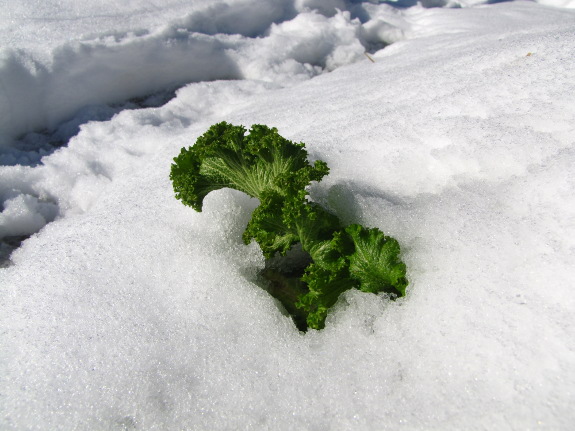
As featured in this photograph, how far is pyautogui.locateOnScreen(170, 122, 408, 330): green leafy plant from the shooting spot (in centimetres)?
137

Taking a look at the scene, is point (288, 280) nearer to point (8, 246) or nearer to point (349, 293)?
point (349, 293)

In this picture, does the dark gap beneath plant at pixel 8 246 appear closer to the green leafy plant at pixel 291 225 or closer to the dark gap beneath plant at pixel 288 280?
the green leafy plant at pixel 291 225

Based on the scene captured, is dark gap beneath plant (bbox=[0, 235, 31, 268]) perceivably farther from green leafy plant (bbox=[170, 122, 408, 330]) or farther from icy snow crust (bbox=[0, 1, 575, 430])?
green leafy plant (bbox=[170, 122, 408, 330])

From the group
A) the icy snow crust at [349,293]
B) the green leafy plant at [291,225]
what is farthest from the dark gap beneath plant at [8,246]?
the green leafy plant at [291,225]

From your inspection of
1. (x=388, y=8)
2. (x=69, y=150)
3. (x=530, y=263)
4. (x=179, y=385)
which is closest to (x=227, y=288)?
(x=179, y=385)

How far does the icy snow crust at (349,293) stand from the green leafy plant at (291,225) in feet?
0.26

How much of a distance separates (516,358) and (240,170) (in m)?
1.08

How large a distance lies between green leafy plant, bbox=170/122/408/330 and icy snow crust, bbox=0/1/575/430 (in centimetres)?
8

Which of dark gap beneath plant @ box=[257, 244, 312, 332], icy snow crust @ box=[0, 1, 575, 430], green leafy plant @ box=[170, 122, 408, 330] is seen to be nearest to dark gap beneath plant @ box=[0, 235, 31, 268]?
icy snow crust @ box=[0, 1, 575, 430]

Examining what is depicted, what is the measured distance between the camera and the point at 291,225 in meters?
1.42

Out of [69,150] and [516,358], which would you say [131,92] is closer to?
[69,150]

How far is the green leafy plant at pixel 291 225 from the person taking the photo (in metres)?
1.37

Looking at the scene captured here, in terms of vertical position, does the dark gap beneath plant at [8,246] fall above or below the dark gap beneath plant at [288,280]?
below

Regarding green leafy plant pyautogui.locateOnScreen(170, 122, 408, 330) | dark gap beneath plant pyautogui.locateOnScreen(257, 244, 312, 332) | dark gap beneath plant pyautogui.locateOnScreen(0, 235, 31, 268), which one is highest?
green leafy plant pyautogui.locateOnScreen(170, 122, 408, 330)
